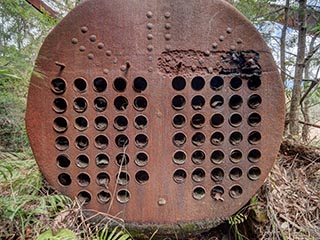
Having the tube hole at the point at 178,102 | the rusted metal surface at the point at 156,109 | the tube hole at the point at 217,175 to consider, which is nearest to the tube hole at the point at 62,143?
the rusted metal surface at the point at 156,109

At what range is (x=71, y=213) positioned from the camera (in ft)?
4.58

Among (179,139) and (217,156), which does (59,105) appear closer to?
(179,139)

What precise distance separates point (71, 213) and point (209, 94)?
96cm

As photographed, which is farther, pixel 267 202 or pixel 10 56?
pixel 267 202

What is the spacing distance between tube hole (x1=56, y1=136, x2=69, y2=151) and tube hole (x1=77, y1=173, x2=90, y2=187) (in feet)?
0.56

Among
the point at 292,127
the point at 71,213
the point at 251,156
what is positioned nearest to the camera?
the point at 71,213

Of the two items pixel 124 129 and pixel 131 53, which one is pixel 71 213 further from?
pixel 131 53

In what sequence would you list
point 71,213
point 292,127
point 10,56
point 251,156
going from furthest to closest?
point 292,127 → point 251,156 → point 71,213 → point 10,56

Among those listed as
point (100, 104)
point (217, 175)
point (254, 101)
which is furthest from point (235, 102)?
point (100, 104)

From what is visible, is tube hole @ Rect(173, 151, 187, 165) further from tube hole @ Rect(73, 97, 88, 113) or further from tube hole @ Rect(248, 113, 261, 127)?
tube hole @ Rect(73, 97, 88, 113)

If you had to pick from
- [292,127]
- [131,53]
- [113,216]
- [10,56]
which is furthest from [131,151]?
[292,127]

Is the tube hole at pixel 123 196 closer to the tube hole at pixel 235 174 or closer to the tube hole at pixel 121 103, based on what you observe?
the tube hole at pixel 121 103

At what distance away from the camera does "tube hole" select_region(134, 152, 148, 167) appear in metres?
1.45

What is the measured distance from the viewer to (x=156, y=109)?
145 cm
